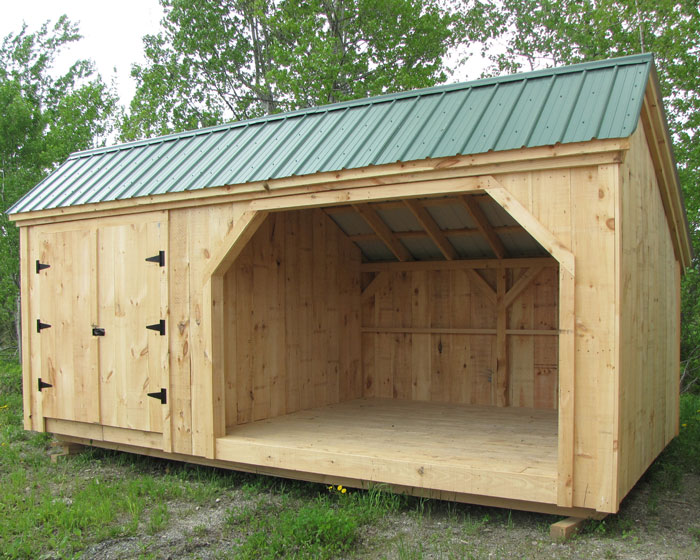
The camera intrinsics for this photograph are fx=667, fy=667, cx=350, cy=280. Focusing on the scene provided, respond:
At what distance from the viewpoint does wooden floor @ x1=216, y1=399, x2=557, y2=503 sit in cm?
452

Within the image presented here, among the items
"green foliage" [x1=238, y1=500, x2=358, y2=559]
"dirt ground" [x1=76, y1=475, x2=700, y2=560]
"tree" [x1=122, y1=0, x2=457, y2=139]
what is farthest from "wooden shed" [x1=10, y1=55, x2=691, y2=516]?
"tree" [x1=122, y1=0, x2=457, y2=139]

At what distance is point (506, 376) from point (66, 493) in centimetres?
472

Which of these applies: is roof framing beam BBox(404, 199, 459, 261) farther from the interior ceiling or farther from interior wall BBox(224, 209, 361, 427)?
interior wall BBox(224, 209, 361, 427)

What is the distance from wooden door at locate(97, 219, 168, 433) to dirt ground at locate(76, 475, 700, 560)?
134 centimetres

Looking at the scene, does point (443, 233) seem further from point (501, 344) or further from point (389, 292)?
point (501, 344)

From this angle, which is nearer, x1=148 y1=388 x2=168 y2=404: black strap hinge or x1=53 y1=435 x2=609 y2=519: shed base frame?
x1=53 y1=435 x2=609 y2=519: shed base frame

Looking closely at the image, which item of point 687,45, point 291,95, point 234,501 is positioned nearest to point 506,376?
point 234,501

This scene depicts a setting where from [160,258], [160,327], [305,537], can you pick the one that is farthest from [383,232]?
[305,537]

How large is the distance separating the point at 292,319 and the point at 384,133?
8.52ft

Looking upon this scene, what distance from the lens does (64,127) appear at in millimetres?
14094

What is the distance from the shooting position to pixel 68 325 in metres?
6.86

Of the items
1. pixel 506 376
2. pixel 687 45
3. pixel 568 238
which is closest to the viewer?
pixel 568 238

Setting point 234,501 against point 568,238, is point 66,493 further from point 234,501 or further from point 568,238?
point 568,238

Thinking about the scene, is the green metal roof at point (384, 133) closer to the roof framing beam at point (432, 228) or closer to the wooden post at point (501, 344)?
the roof framing beam at point (432, 228)
